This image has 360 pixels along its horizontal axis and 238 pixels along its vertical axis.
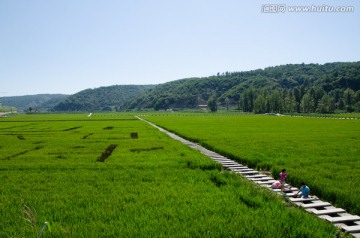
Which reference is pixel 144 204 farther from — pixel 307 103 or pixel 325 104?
pixel 307 103

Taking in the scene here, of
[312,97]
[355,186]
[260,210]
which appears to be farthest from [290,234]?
[312,97]

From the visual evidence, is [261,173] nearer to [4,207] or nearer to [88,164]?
[88,164]

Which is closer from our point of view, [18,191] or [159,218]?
[159,218]

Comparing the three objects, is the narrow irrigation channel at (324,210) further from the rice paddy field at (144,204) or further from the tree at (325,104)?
the tree at (325,104)

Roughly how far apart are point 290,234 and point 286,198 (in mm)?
3872

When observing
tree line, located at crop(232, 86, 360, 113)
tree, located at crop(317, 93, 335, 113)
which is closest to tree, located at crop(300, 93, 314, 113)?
tree line, located at crop(232, 86, 360, 113)

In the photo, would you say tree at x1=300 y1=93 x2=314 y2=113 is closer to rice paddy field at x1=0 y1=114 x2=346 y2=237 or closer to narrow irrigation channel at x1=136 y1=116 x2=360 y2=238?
rice paddy field at x1=0 y1=114 x2=346 y2=237

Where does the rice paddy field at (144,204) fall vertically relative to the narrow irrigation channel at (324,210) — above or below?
above

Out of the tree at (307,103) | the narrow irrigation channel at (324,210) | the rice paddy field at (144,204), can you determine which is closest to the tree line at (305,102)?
the tree at (307,103)

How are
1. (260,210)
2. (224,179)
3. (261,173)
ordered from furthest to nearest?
(261,173) < (224,179) < (260,210)

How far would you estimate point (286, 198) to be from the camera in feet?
38.0

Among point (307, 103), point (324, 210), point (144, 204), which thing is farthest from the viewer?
point (307, 103)

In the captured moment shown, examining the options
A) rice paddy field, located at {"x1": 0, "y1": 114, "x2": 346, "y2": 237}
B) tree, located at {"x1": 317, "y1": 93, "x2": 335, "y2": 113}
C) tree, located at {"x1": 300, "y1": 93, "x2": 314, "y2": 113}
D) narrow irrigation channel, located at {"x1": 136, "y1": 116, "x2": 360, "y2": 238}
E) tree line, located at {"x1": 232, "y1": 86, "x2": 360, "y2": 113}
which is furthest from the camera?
tree, located at {"x1": 300, "y1": 93, "x2": 314, "y2": 113}

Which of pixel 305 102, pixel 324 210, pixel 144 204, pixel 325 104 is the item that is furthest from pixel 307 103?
pixel 144 204
